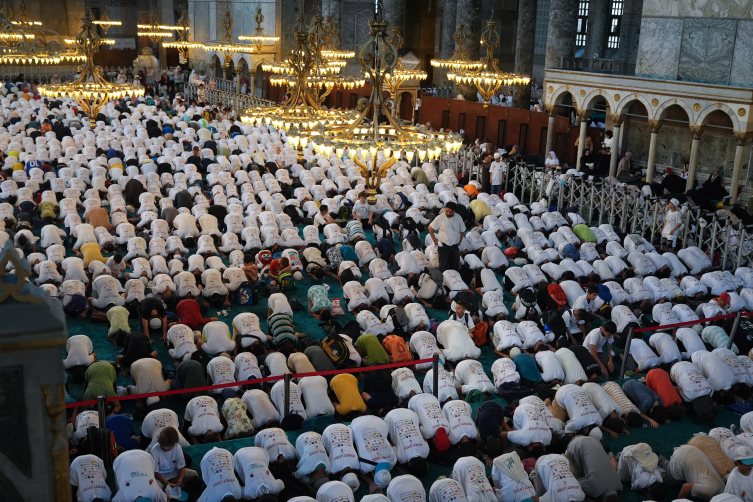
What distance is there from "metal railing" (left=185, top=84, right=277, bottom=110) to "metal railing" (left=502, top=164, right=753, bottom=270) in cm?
1324

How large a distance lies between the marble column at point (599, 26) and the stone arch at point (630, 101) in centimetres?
1859

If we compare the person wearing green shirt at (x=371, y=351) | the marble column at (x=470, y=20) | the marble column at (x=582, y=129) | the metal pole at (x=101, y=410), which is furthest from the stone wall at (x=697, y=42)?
the metal pole at (x=101, y=410)

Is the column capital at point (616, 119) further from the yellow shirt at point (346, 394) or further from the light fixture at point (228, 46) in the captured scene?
the light fixture at point (228, 46)

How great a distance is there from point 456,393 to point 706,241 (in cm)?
807

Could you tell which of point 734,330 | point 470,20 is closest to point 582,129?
point 470,20

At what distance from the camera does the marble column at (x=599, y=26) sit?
37438 mm

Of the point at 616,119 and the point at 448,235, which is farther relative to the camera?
the point at 616,119

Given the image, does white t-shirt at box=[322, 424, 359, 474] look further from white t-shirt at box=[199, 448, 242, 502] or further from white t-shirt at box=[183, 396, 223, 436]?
white t-shirt at box=[183, 396, 223, 436]

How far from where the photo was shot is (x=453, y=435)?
28.0ft

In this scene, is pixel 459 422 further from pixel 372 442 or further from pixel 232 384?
pixel 232 384

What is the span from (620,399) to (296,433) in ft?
12.6

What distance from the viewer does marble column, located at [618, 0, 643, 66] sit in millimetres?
35875

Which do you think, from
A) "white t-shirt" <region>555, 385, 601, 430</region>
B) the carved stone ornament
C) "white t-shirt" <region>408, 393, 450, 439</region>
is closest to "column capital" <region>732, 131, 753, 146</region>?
"white t-shirt" <region>555, 385, 601, 430</region>

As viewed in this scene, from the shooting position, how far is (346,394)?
9.21m
